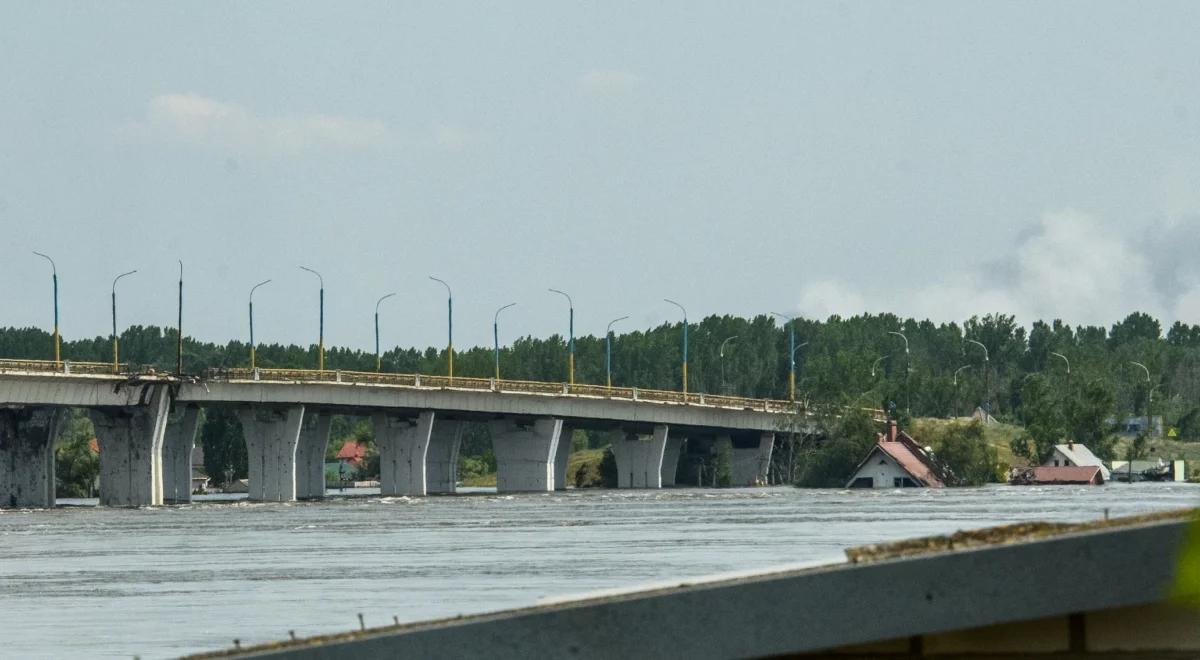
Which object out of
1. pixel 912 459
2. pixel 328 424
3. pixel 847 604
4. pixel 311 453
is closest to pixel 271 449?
pixel 311 453

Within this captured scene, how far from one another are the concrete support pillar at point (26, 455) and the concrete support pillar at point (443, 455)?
44579 millimetres

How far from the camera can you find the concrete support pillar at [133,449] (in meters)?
136

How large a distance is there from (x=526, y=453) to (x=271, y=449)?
2441cm

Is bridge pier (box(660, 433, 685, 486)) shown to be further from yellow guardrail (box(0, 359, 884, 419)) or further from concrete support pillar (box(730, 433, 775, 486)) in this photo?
yellow guardrail (box(0, 359, 884, 419))

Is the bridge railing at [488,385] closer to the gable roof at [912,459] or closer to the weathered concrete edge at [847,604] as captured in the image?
the gable roof at [912,459]

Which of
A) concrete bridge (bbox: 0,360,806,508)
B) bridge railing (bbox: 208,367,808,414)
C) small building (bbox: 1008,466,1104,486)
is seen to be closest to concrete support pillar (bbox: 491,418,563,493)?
concrete bridge (bbox: 0,360,806,508)

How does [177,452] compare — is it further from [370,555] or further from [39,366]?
[370,555]

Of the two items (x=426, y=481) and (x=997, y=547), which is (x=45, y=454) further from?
(x=997, y=547)

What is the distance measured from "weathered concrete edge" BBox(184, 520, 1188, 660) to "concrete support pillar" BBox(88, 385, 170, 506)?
5120 inches

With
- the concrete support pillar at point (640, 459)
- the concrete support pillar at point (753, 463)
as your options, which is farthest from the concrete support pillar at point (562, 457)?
the concrete support pillar at point (753, 463)

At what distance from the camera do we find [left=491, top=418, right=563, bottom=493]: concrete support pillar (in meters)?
165

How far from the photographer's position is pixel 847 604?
868 centimetres

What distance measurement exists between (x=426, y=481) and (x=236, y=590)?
119803 mm

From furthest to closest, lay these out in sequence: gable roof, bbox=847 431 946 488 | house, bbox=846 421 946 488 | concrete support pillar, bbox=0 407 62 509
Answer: house, bbox=846 421 946 488
gable roof, bbox=847 431 946 488
concrete support pillar, bbox=0 407 62 509
